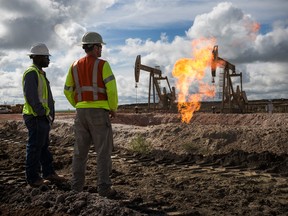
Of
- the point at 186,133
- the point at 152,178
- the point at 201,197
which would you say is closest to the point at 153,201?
the point at 201,197

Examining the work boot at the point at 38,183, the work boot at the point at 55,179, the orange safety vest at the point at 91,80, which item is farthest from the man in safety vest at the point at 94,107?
the work boot at the point at 55,179

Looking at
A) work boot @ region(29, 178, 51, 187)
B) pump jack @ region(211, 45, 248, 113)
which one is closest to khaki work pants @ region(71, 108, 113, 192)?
work boot @ region(29, 178, 51, 187)

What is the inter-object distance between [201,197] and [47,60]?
328 cm

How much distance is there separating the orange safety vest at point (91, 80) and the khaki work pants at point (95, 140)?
193mm

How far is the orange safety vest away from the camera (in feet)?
17.0

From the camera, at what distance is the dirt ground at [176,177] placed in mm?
4801

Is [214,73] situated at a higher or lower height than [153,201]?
higher

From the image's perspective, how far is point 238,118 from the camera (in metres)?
20.5

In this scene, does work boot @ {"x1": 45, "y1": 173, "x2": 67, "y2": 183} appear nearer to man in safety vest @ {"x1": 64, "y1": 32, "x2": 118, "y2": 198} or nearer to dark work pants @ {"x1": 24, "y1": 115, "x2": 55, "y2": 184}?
dark work pants @ {"x1": 24, "y1": 115, "x2": 55, "y2": 184}

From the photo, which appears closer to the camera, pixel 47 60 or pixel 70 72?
pixel 70 72

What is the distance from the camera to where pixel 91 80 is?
Answer: 5215 mm

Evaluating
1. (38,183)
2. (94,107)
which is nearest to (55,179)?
(38,183)

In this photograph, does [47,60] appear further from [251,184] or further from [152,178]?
[251,184]

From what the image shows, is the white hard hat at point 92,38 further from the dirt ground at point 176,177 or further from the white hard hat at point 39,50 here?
the dirt ground at point 176,177
